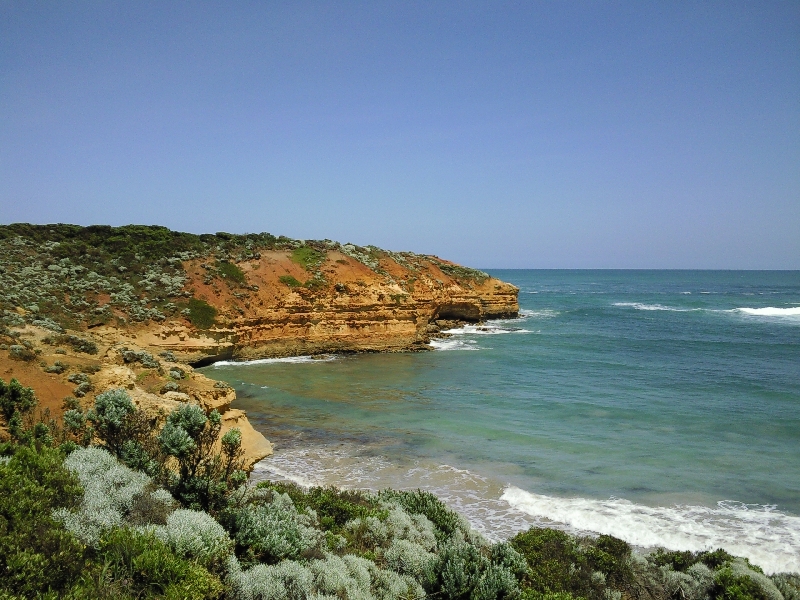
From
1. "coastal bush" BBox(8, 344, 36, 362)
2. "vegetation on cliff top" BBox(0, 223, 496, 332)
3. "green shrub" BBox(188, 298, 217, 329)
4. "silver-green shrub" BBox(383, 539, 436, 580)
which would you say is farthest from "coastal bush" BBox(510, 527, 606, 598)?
"green shrub" BBox(188, 298, 217, 329)

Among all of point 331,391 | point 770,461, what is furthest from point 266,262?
point 770,461

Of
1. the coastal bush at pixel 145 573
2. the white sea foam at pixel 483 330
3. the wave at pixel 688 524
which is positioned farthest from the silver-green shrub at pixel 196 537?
the white sea foam at pixel 483 330

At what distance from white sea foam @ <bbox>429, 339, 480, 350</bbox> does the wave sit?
28.2 meters

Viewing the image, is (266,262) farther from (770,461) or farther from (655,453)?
(770,461)

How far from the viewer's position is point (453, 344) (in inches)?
1770

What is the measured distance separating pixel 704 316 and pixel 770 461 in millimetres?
54050

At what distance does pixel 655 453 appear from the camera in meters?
17.8

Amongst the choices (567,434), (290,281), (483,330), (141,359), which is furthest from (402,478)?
(483,330)

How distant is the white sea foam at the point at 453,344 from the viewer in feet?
141

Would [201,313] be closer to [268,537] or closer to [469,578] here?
[268,537]

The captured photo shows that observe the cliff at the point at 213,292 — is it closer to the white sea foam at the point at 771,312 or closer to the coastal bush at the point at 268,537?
the coastal bush at the point at 268,537

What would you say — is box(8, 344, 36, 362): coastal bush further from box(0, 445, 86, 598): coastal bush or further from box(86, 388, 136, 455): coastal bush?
box(0, 445, 86, 598): coastal bush

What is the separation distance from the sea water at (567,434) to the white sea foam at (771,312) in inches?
1166

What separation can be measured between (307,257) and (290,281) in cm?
502
